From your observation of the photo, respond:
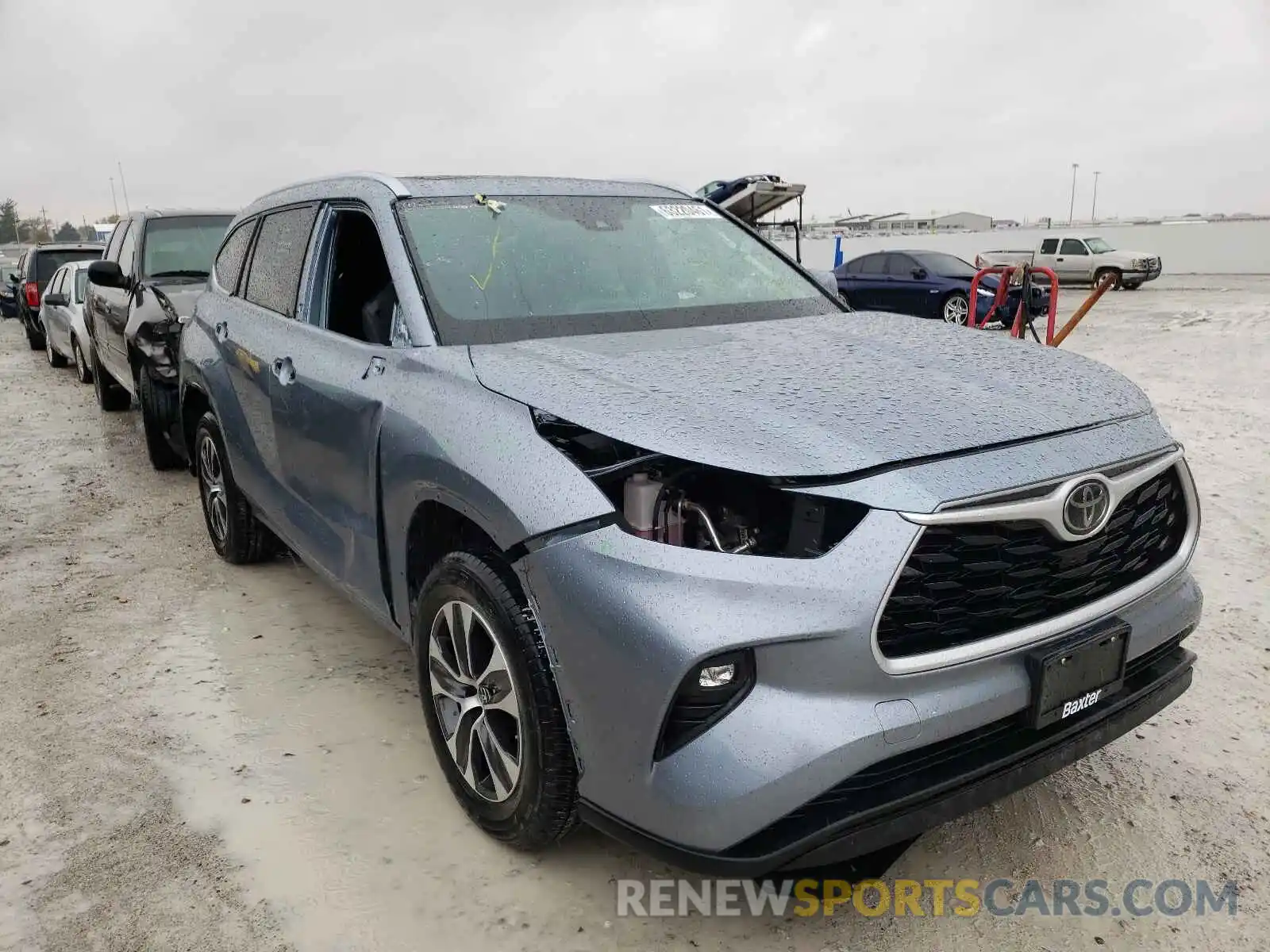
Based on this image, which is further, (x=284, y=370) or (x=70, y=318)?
(x=70, y=318)

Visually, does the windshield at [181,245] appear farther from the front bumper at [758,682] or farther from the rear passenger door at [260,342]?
the front bumper at [758,682]

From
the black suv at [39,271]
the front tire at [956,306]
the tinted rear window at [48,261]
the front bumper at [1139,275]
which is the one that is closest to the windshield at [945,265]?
the front tire at [956,306]

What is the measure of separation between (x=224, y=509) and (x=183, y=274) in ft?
11.9

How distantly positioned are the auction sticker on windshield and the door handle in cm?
151

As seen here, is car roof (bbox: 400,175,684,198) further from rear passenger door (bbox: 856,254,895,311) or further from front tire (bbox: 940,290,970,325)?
rear passenger door (bbox: 856,254,895,311)

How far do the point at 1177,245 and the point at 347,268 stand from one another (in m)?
38.4

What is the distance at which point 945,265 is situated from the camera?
59.7 ft

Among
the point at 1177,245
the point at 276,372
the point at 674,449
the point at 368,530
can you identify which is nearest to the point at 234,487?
the point at 276,372

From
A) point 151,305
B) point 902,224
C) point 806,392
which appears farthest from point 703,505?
point 902,224

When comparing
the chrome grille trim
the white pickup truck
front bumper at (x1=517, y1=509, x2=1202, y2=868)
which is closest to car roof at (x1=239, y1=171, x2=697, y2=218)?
front bumper at (x1=517, y1=509, x2=1202, y2=868)

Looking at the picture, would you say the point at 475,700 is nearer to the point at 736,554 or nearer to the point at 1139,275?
the point at 736,554

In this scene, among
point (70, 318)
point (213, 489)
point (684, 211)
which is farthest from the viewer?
point (70, 318)

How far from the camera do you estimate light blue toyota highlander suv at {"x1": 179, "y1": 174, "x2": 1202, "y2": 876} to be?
1.99 meters

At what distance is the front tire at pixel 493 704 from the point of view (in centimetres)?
230
